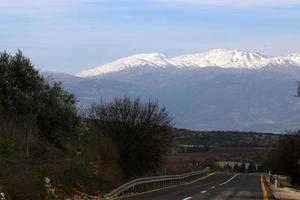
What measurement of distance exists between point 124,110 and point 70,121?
1249 centimetres

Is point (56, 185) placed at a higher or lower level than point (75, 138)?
lower

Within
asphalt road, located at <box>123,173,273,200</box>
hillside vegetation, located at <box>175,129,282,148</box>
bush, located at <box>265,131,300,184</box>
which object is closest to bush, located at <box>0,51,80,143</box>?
asphalt road, located at <box>123,173,273,200</box>

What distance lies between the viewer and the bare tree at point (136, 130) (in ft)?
141

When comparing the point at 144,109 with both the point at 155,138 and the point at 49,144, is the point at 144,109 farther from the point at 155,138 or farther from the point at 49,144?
the point at 49,144

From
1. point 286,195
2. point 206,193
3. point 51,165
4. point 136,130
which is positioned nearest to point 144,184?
point 206,193

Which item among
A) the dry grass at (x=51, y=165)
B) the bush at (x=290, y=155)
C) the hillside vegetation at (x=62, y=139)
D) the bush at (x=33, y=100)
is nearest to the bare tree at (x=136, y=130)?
the hillside vegetation at (x=62, y=139)

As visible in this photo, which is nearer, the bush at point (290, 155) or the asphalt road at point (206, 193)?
the asphalt road at point (206, 193)

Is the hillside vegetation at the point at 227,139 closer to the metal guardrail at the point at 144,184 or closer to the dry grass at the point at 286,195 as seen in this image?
the metal guardrail at the point at 144,184

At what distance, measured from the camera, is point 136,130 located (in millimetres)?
43062

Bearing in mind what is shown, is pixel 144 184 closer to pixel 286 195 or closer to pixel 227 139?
pixel 286 195

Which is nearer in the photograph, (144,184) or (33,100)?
(33,100)

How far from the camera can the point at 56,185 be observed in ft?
83.7

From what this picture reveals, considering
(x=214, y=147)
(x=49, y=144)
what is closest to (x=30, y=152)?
(x=49, y=144)

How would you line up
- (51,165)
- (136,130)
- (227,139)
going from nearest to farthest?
(51,165)
(136,130)
(227,139)
